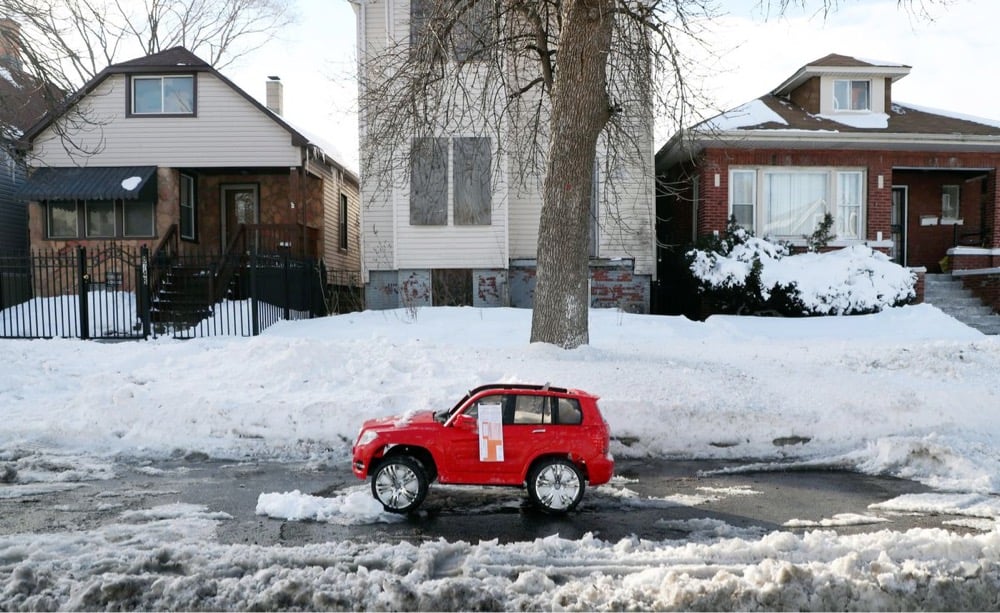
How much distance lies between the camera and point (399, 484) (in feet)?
22.0

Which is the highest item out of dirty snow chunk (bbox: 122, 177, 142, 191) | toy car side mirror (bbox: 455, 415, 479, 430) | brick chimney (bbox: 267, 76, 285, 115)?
brick chimney (bbox: 267, 76, 285, 115)

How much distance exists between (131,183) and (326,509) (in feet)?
56.1

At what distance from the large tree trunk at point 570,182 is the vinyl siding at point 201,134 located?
11.3 m

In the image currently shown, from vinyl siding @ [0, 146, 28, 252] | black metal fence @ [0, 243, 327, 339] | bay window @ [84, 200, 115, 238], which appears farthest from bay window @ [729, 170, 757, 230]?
vinyl siding @ [0, 146, 28, 252]

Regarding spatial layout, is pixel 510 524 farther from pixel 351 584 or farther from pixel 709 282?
pixel 709 282

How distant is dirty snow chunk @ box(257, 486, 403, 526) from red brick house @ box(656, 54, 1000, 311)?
14.9m

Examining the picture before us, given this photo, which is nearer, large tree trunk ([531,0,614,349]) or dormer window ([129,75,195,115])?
large tree trunk ([531,0,614,349])

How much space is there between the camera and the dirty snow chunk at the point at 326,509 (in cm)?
642

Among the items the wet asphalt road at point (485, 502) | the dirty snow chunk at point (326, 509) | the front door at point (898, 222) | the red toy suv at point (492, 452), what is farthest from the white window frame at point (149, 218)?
the front door at point (898, 222)

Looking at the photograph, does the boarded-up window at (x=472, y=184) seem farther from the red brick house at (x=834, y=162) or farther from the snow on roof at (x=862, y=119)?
the snow on roof at (x=862, y=119)

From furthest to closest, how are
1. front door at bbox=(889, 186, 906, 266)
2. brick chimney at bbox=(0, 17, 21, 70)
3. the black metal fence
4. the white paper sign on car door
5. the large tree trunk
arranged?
front door at bbox=(889, 186, 906, 266) < the black metal fence < brick chimney at bbox=(0, 17, 21, 70) < the large tree trunk < the white paper sign on car door

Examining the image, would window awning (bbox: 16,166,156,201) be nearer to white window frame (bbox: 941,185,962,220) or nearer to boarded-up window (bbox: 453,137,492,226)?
boarded-up window (bbox: 453,137,492,226)

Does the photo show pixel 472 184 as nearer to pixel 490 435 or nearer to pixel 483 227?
pixel 483 227

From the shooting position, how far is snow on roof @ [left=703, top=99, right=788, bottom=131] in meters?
20.8
